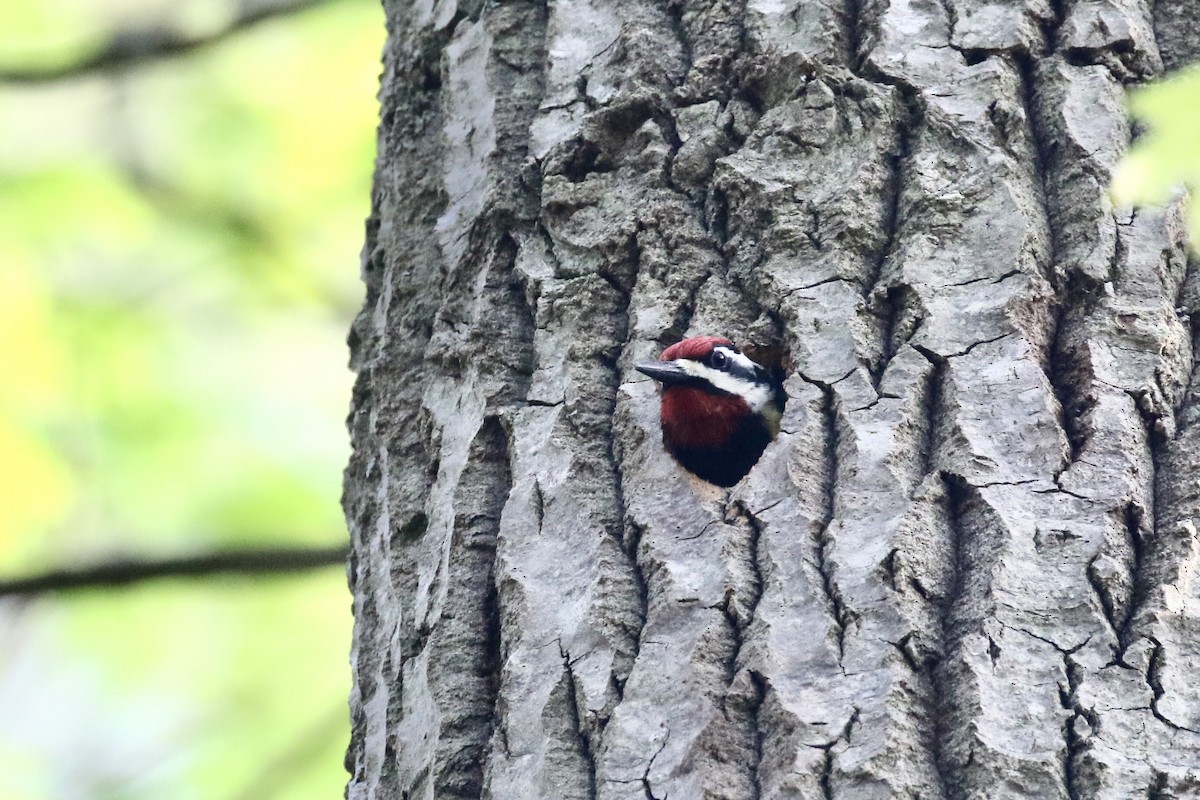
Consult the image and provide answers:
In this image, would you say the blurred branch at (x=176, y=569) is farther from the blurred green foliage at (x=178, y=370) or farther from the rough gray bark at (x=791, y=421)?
the rough gray bark at (x=791, y=421)

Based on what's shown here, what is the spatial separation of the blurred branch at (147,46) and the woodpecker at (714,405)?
2727 mm

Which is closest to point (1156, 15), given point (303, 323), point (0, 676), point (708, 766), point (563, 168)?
point (563, 168)

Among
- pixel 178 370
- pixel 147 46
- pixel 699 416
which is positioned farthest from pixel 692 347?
pixel 147 46

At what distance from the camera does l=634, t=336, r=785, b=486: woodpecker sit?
2420 mm

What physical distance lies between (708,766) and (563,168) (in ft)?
3.99

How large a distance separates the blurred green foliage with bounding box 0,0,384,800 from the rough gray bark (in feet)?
7.56

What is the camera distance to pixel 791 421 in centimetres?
224

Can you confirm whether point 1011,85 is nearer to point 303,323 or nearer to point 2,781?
point 303,323

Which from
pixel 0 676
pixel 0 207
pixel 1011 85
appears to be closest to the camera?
pixel 1011 85

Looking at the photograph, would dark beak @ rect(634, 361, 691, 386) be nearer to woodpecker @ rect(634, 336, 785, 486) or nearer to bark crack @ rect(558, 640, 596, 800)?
woodpecker @ rect(634, 336, 785, 486)

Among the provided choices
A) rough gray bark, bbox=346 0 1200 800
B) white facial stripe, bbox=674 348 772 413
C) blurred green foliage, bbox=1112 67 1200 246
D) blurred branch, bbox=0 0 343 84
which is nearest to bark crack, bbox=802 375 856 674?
rough gray bark, bbox=346 0 1200 800

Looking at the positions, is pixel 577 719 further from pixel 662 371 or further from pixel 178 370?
pixel 178 370

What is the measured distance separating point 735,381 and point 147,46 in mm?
3256

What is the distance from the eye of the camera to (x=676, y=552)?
2143 millimetres
